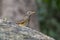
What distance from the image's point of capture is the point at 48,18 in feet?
26.4

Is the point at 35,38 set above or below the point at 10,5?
below

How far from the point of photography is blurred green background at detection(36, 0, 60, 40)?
25.4ft

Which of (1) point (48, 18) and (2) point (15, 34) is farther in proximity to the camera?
(1) point (48, 18)

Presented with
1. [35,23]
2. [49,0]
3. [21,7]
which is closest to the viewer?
[35,23]

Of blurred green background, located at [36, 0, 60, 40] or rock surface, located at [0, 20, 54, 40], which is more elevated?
blurred green background, located at [36, 0, 60, 40]

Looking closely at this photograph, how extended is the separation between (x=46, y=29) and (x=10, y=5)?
1452 mm

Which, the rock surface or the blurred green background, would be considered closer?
the rock surface

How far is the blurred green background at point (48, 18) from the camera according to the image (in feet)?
25.4

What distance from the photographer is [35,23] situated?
6.08 metres

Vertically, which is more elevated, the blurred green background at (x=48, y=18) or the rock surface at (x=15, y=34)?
the blurred green background at (x=48, y=18)

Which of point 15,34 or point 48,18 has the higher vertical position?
point 48,18

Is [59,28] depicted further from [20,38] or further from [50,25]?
[20,38]

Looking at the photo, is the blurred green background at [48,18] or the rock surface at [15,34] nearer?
the rock surface at [15,34]

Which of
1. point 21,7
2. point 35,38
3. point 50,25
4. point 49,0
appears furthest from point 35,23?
point 35,38
